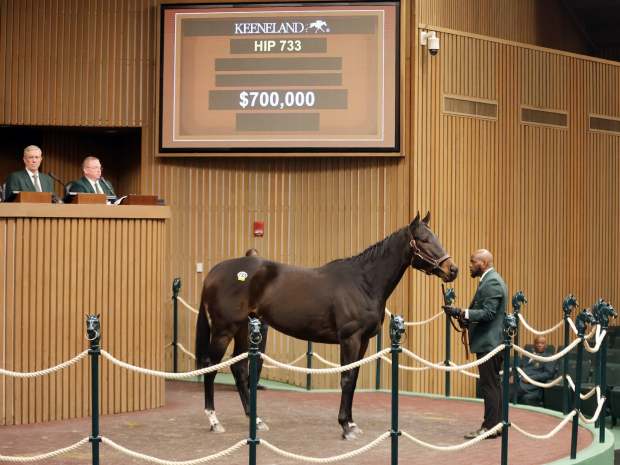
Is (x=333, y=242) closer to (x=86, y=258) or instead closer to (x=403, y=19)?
(x=403, y=19)

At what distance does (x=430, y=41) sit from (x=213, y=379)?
6341 millimetres

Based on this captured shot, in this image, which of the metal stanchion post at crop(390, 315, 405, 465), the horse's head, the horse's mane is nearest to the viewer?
the metal stanchion post at crop(390, 315, 405, 465)

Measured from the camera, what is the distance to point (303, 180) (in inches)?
614

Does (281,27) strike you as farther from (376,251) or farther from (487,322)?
(487,322)

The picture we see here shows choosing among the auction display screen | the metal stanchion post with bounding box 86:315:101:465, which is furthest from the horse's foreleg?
the auction display screen

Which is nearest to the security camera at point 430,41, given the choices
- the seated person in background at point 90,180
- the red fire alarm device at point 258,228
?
the red fire alarm device at point 258,228

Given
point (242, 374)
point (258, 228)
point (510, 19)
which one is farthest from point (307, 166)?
point (242, 374)

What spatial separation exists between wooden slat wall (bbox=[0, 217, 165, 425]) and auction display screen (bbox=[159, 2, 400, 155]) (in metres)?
3.46

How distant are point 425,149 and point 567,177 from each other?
3081 millimetres

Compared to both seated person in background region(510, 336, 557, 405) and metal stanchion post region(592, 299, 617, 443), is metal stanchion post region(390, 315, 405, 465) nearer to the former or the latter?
metal stanchion post region(592, 299, 617, 443)

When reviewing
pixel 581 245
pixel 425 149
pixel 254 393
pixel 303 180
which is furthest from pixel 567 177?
pixel 254 393

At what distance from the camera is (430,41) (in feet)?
49.7

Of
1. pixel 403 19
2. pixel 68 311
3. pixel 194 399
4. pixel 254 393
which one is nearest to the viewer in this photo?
pixel 254 393

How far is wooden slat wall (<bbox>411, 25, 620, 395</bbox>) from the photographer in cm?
1542
